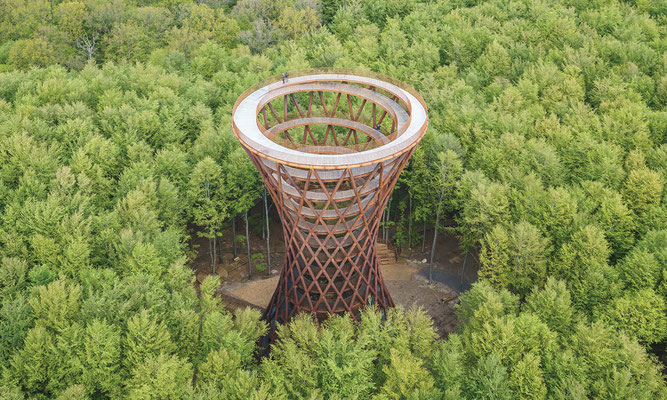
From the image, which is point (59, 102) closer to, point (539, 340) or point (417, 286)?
point (417, 286)

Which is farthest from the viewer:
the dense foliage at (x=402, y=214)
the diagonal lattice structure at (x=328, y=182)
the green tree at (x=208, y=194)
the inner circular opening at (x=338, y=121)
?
the green tree at (x=208, y=194)

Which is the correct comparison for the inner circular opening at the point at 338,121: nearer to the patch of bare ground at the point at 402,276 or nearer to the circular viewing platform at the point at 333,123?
the circular viewing platform at the point at 333,123

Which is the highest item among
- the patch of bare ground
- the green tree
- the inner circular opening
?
the inner circular opening

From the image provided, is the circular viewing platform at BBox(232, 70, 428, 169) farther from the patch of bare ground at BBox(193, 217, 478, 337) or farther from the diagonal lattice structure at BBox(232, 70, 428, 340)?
the patch of bare ground at BBox(193, 217, 478, 337)

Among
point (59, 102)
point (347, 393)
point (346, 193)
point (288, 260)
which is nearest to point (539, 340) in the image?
point (347, 393)

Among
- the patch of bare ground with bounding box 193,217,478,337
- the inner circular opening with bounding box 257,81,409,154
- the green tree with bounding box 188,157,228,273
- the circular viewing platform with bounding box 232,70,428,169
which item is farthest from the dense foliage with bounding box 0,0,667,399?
the circular viewing platform with bounding box 232,70,428,169

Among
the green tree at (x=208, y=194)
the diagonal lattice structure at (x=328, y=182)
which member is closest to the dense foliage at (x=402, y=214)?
the green tree at (x=208, y=194)

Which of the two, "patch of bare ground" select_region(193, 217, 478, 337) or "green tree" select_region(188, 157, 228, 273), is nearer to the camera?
"green tree" select_region(188, 157, 228, 273)
